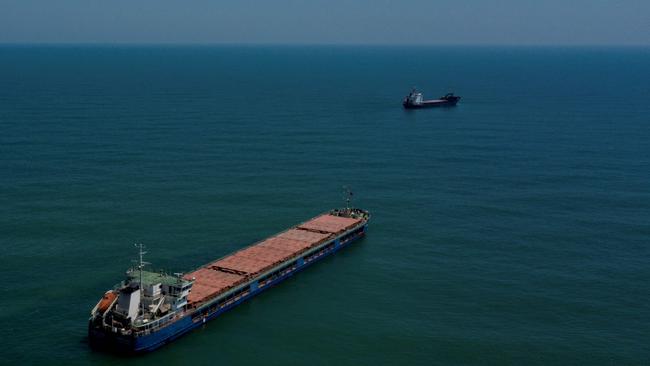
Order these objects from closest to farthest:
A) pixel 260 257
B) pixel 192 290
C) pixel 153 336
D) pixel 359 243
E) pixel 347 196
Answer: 1. pixel 153 336
2. pixel 192 290
3. pixel 260 257
4. pixel 359 243
5. pixel 347 196

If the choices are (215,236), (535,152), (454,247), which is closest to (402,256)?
(454,247)

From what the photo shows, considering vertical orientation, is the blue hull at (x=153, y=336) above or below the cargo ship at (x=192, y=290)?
below

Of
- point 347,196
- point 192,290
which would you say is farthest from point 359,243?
point 192,290

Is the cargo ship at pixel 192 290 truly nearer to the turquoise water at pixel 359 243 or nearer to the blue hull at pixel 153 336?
the blue hull at pixel 153 336

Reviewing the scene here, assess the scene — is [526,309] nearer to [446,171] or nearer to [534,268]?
[534,268]

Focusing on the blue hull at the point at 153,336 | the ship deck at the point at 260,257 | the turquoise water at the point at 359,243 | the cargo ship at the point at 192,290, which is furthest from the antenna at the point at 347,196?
the blue hull at the point at 153,336

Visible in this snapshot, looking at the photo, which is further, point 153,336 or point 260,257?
point 260,257

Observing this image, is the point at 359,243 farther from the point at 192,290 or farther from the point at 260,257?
the point at 192,290

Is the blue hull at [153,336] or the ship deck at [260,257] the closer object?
the blue hull at [153,336]

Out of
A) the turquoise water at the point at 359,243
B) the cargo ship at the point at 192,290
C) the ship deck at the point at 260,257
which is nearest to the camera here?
the cargo ship at the point at 192,290
